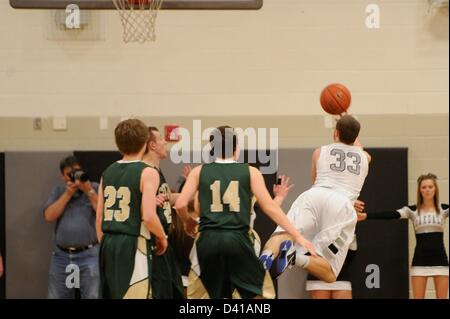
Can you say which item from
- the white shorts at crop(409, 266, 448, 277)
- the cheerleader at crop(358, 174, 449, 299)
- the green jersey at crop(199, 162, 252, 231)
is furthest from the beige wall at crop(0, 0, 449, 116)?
the green jersey at crop(199, 162, 252, 231)

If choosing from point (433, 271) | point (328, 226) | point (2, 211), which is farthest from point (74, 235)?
point (433, 271)

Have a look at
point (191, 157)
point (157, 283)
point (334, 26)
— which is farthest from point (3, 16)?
point (157, 283)

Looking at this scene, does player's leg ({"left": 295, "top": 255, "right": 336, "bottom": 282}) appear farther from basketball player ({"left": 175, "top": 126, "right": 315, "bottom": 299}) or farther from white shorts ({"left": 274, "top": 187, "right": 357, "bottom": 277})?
basketball player ({"left": 175, "top": 126, "right": 315, "bottom": 299})

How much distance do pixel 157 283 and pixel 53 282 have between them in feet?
10.5

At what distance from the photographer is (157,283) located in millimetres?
6156

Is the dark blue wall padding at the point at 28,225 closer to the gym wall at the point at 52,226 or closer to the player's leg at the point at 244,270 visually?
the gym wall at the point at 52,226

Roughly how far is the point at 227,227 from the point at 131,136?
946 mm

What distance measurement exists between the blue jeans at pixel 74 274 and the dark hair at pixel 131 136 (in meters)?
3.08

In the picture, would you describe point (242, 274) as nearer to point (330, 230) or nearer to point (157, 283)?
point (157, 283)

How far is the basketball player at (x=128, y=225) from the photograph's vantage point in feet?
19.6

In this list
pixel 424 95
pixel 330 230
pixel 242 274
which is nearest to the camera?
pixel 242 274

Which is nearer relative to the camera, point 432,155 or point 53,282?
point 53,282

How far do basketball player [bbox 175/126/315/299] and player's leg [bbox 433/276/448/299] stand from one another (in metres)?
3.42

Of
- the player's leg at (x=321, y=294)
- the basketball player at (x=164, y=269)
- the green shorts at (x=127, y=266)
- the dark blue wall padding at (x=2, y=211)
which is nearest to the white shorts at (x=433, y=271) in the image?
the player's leg at (x=321, y=294)
